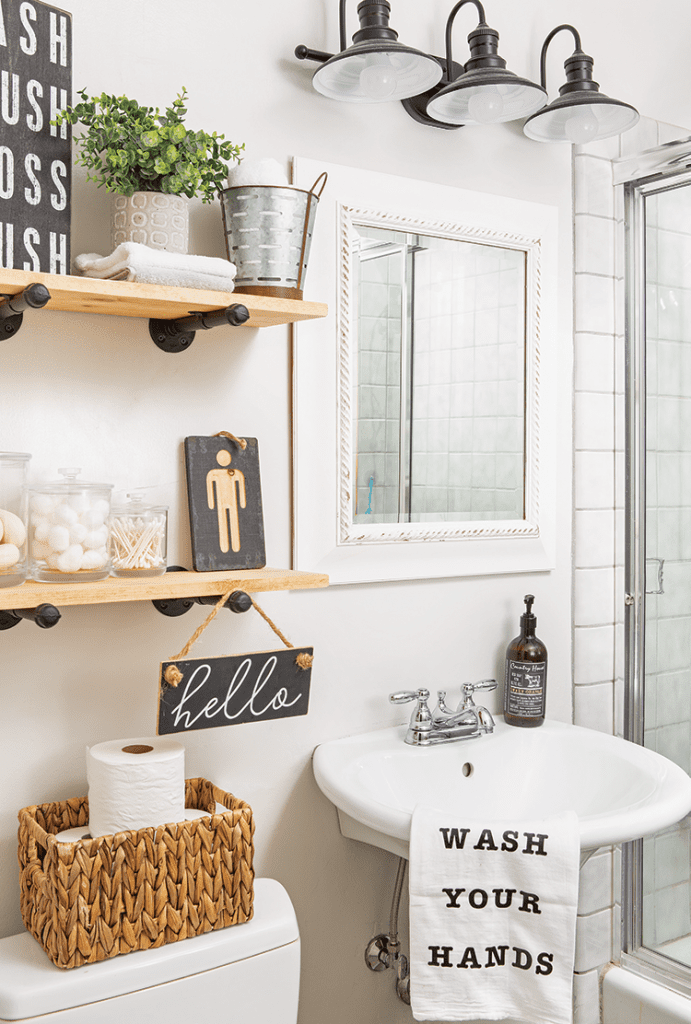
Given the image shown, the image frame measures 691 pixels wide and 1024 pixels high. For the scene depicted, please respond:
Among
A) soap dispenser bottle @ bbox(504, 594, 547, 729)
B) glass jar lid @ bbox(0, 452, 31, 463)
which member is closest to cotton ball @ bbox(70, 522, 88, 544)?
glass jar lid @ bbox(0, 452, 31, 463)

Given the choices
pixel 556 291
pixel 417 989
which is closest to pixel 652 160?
pixel 556 291

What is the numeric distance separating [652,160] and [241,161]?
3.08 feet

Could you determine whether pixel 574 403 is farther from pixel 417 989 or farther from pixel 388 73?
pixel 417 989

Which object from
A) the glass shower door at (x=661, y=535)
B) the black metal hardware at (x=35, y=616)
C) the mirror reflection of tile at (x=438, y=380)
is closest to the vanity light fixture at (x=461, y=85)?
the mirror reflection of tile at (x=438, y=380)

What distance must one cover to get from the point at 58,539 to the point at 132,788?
1.16ft

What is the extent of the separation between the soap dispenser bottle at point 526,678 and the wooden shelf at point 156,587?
55 centimetres

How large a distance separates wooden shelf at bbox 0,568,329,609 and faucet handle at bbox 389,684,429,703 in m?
0.33

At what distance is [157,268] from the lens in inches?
47.8

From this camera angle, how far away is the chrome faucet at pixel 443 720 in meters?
1.63

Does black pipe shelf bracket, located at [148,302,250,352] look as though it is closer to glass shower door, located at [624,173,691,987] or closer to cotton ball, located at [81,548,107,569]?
cotton ball, located at [81,548,107,569]

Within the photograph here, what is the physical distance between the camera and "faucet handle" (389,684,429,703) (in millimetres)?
1626

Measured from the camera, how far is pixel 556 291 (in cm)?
189

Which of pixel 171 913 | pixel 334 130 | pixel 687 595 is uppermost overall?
pixel 334 130

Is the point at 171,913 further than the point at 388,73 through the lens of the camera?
No
